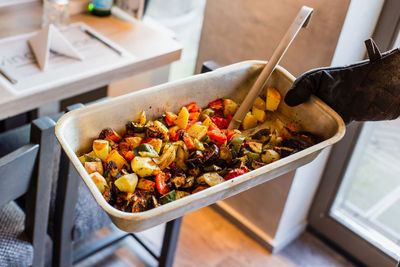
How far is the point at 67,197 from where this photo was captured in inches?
48.5

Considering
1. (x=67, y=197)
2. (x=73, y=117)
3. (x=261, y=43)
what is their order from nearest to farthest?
1. (x=73, y=117)
2. (x=67, y=197)
3. (x=261, y=43)

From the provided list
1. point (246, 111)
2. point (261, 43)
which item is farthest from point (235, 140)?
point (261, 43)

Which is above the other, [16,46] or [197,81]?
[197,81]

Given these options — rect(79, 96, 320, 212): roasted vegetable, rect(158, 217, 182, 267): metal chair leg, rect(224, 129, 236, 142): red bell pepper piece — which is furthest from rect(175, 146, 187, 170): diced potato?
rect(158, 217, 182, 267): metal chair leg

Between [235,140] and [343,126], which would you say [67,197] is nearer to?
[235,140]

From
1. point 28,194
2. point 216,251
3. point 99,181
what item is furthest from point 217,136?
point 216,251

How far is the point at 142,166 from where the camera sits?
2.56 feet

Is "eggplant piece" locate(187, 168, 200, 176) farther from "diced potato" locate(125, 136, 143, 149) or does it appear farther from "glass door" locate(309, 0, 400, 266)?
"glass door" locate(309, 0, 400, 266)

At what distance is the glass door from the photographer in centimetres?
172

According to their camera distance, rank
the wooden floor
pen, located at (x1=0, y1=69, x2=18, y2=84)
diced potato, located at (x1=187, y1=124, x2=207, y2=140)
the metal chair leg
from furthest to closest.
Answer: the wooden floor, the metal chair leg, pen, located at (x1=0, y1=69, x2=18, y2=84), diced potato, located at (x1=187, y1=124, x2=207, y2=140)

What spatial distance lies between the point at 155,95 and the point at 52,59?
2.46ft

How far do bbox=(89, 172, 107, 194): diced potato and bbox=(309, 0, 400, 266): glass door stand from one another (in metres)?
1.17

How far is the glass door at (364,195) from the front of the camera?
67.7 inches

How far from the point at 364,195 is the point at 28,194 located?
1276 mm
